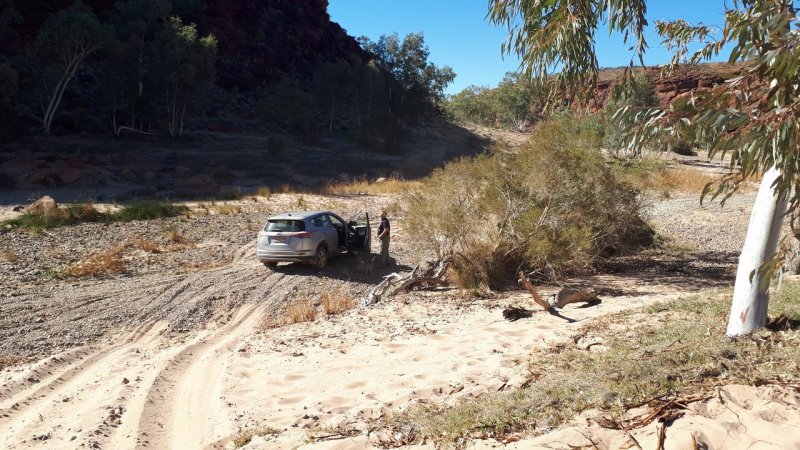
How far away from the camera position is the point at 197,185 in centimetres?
2520

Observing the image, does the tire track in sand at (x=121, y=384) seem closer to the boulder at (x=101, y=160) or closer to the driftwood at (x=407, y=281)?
the driftwood at (x=407, y=281)

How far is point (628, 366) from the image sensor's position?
4395mm

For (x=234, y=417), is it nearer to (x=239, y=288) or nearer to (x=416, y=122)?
(x=239, y=288)

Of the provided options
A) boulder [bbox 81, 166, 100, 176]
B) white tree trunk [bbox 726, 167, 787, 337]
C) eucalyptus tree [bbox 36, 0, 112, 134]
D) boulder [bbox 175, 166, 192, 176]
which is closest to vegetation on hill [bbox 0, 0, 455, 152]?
eucalyptus tree [bbox 36, 0, 112, 134]

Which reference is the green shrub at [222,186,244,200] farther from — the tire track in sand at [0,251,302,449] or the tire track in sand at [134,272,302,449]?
the tire track in sand at [134,272,302,449]

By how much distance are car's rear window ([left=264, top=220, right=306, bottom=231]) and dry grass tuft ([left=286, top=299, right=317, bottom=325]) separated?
2.70 metres

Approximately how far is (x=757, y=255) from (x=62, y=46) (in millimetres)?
36534

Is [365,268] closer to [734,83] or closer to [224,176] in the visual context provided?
[734,83]

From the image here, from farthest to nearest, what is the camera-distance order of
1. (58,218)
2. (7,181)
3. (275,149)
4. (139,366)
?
1. (275,149)
2. (7,181)
3. (58,218)
4. (139,366)

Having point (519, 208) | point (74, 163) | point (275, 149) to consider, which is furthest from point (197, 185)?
point (519, 208)

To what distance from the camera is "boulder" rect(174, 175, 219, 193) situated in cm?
2469

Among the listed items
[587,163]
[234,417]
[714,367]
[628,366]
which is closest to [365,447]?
[234,417]

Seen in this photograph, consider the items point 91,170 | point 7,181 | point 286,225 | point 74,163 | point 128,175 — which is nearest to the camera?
point 286,225

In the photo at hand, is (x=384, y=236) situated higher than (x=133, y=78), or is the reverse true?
(x=133, y=78)
